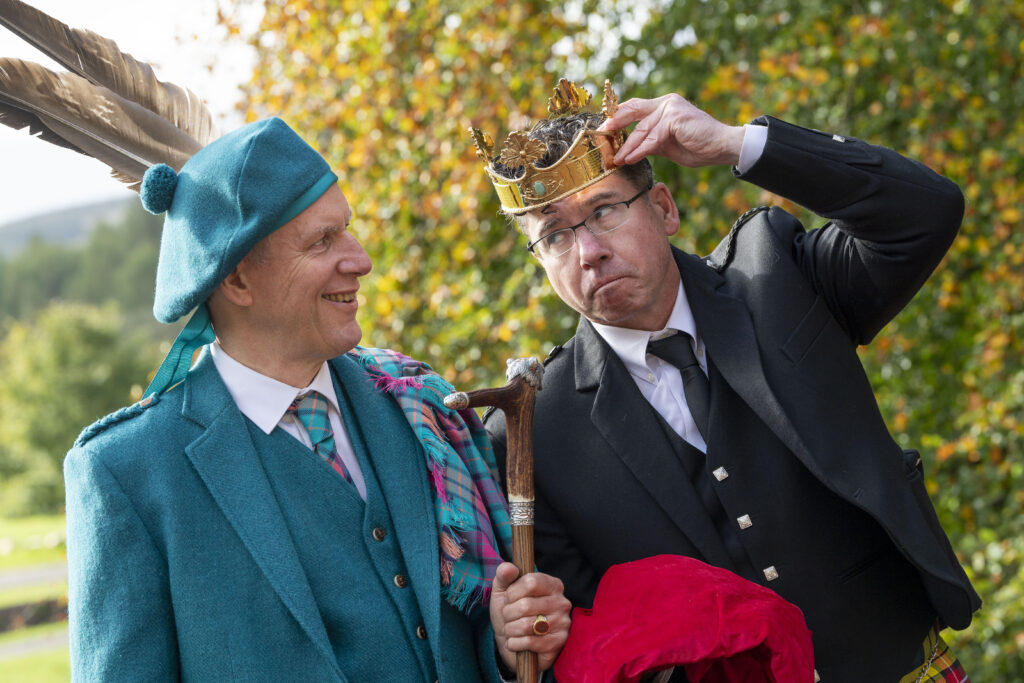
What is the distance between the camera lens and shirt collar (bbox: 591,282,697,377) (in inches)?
105

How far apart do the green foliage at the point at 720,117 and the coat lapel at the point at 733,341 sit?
2.30 metres

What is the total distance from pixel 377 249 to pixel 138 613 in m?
3.73

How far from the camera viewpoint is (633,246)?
2625mm

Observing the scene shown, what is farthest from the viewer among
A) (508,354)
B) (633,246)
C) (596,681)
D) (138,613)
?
(508,354)

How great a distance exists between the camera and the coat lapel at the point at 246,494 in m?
2.09

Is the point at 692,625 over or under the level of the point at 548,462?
under

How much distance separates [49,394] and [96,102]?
136 feet

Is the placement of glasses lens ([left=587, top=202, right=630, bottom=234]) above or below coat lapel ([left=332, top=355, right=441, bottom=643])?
above

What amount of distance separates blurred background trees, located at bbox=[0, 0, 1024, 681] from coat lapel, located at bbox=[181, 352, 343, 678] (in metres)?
2.84

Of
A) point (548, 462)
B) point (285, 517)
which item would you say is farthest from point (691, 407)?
point (285, 517)

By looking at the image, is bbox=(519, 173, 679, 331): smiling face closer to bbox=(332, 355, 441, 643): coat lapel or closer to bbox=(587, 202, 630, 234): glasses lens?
bbox=(587, 202, 630, 234): glasses lens

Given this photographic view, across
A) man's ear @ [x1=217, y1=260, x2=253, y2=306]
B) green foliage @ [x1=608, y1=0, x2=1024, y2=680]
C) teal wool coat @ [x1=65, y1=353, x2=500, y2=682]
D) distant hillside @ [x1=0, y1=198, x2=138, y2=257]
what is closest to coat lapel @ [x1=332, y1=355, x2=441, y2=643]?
teal wool coat @ [x1=65, y1=353, x2=500, y2=682]

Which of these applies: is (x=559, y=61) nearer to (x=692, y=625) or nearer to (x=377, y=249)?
(x=377, y=249)

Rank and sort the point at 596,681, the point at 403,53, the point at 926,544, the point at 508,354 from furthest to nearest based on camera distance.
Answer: the point at 403,53, the point at 508,354, the point at 926,544, the point at 596,681
